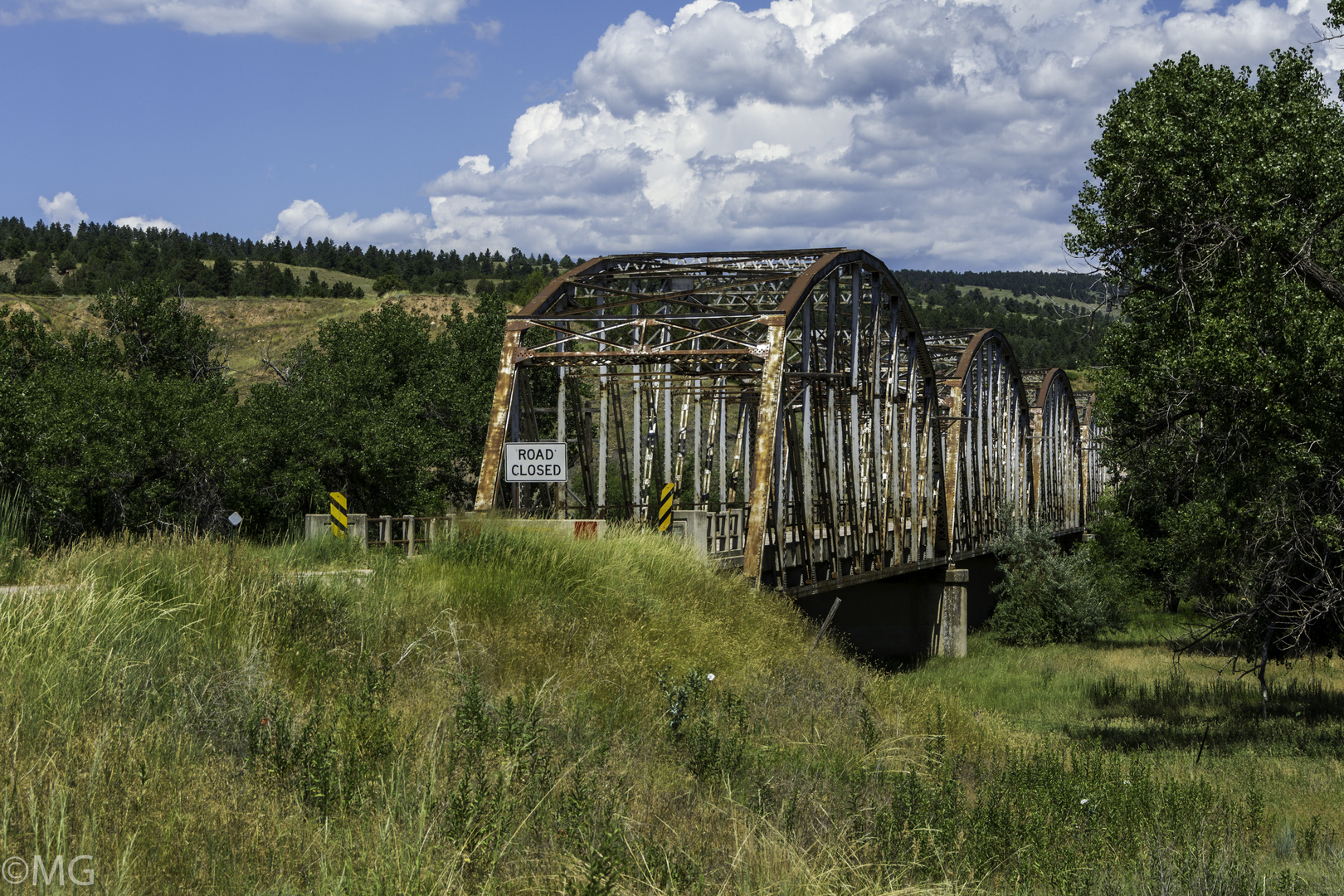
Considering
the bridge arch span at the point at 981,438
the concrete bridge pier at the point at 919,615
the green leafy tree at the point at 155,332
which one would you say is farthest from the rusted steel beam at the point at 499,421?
the green leafy tree at the point at 155,332

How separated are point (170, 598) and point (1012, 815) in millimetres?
6694

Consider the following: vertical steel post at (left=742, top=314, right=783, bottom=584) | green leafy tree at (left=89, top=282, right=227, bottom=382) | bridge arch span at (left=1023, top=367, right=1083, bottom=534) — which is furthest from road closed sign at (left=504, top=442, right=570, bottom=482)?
bridge arch span at (left=1023, top=367, right=1083, bottom=534)

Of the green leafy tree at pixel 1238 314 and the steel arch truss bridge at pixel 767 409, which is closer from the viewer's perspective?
the green leafy tree at pixel 1238 314

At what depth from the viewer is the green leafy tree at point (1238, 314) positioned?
1385 centimetres

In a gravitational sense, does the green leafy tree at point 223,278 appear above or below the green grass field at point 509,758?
above

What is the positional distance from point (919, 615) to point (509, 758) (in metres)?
32.4

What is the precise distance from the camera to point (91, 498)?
93.7ft

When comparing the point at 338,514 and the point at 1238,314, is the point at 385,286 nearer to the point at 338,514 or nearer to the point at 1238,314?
the point at 338,514

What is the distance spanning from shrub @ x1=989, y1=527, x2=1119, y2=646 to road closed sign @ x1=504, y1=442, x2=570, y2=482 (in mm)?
27146

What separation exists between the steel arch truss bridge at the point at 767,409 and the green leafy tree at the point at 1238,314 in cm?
654

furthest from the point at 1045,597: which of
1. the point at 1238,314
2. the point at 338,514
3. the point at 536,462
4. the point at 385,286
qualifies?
the point at 385,286

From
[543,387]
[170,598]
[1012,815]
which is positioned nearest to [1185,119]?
[1012,815]

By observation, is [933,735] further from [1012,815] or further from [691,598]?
[691,598]

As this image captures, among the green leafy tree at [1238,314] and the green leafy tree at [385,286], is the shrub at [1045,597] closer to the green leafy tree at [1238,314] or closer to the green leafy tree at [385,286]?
the green leafy tree at [1238,314]
